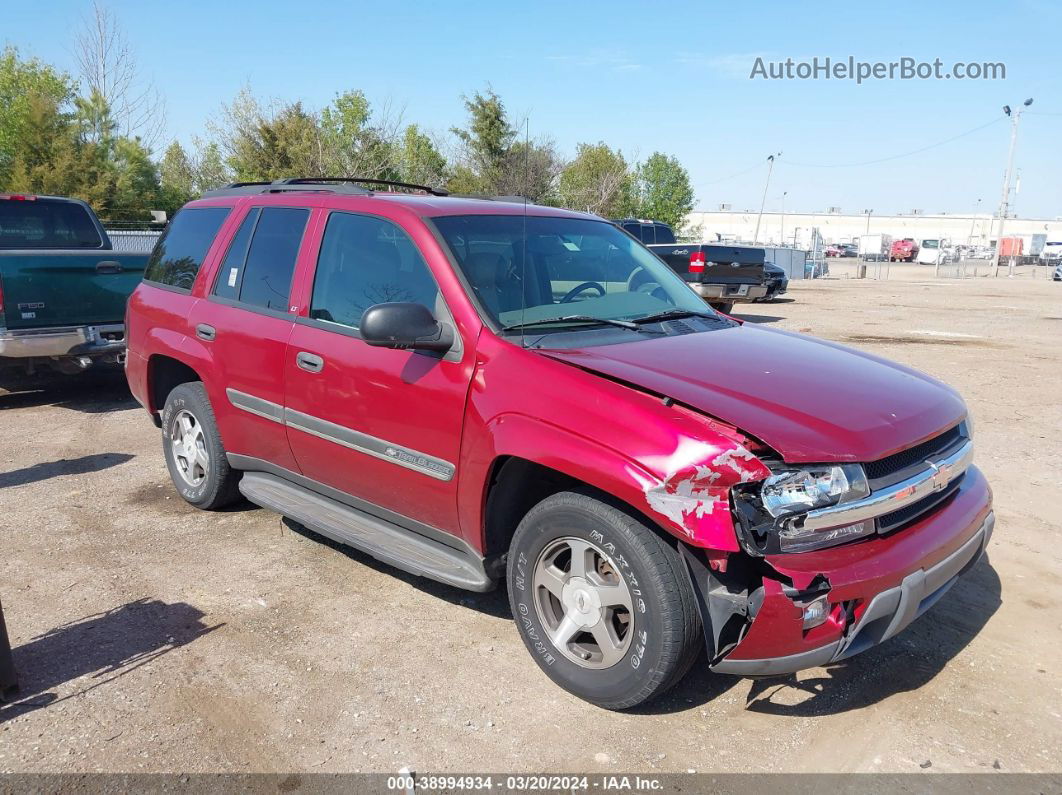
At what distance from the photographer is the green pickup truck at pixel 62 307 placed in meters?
7.13

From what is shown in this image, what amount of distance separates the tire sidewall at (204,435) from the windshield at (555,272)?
6.66 ft

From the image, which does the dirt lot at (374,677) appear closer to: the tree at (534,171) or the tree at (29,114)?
the tree at (534,171)

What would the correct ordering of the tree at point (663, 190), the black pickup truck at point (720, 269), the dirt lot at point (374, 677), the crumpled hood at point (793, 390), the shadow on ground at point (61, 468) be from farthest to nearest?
the tree at point (663, 190)
the black pickup truck at point (720, 269)
the shadow on ground at point (61, 468)
the dirt lot at point (374, 677)
the crumpled hood at point (793, 390)

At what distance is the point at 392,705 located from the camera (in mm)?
3217

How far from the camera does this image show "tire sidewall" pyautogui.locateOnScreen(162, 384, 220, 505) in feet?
16.1

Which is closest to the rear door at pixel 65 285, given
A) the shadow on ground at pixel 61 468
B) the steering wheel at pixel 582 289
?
the shadow on ground at pixel 61 468

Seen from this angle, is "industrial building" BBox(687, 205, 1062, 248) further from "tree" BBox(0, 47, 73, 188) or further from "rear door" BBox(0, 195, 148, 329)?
"rear door" BBox(0, 195, 148, 329)

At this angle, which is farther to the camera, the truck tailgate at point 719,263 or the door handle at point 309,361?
the truck tailgate at point 719,263

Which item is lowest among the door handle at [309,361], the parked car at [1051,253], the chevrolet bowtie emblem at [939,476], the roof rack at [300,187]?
the parked car at [1051,253]

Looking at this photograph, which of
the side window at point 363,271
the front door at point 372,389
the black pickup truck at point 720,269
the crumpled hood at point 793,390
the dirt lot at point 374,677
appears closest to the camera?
the crumpled hood at point 793,390

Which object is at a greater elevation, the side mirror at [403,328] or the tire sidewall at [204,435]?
the side mirror at [403,328]

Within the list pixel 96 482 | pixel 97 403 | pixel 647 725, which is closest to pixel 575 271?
pixel 647 725

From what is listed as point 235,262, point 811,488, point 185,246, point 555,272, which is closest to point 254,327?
point 235,262

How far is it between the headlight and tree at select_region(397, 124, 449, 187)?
33800mm
